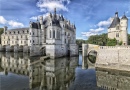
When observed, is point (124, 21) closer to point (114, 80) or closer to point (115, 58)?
point (115, 58)

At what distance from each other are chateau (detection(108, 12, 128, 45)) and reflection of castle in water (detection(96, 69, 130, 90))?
Answer: 46.5 feet

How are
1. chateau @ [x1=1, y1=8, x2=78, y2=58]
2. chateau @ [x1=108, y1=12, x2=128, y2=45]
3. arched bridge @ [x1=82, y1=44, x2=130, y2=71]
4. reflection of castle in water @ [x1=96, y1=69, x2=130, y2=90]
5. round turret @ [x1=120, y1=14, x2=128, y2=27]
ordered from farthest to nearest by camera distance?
1. chateau @ [x1=1, y1=8, x2=78, y2=58]
2. chateau @ [x1=108, y1=12, x2=128, y2=45]
3. round turret @ [x1=120, y1=14, x2=128, y2=27]
4. arched bridge @ [x1=82, y1=44, x2=130, y2=71]
5. reflection of castle in water @ [x1=96, y1=69, x2=130, y2=90]

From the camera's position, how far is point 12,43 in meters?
44.6

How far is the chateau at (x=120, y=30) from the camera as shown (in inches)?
1035

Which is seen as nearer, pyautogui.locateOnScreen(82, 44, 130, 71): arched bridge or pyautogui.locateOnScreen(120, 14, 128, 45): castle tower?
pyautogui.locateOnScreen(82, 44, 130, 71): arched bridge

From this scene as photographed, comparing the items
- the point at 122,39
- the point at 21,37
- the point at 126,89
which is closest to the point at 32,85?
the point at 126,89


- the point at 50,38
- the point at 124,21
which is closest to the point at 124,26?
the point at 124,21

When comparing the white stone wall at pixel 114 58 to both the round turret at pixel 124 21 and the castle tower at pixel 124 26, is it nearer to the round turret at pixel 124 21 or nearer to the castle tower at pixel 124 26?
the castle tower at pixel 124 26

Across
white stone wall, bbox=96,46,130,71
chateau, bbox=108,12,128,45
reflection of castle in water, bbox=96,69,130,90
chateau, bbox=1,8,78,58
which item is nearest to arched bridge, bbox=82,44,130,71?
white stone wall, bbox=96,46,130,71

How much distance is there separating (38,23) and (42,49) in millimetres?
6567

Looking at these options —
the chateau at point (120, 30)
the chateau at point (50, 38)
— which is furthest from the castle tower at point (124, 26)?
the chateau at point (50, 38)

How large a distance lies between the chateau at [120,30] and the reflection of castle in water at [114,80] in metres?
14.2

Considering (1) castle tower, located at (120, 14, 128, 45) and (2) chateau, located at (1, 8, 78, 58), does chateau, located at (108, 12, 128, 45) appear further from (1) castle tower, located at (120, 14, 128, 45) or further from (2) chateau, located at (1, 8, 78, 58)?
(2) chateau, located at (1, 8, 78, 58)

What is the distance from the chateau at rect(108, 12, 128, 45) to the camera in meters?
26.3
